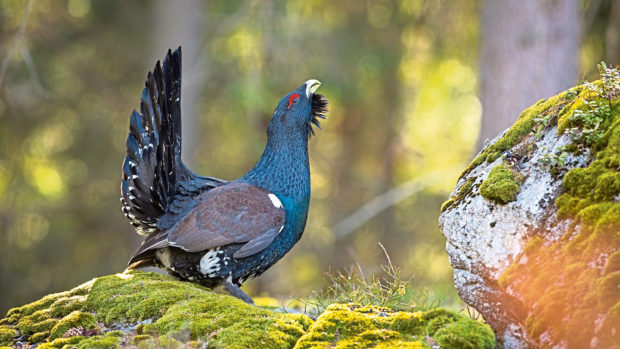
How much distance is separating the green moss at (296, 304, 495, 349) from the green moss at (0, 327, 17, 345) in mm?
1941

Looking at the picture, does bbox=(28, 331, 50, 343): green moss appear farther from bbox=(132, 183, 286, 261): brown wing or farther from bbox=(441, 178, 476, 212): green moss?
bbox=(441, 178, 476, 212): green moss

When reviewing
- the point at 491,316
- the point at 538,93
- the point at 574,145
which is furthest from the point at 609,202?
the point at 538,93

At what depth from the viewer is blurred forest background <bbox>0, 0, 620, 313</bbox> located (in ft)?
37.9

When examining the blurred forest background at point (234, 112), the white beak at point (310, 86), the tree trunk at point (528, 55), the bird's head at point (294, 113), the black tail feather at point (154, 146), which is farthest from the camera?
the blurred forest background at point (234, 112)

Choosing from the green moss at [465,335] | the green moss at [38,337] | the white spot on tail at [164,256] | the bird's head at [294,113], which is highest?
the bird's head at [294,113]

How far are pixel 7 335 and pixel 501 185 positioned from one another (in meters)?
3.18

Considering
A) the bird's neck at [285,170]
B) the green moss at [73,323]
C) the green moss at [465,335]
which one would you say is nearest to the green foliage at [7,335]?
the green moss at [73,323]

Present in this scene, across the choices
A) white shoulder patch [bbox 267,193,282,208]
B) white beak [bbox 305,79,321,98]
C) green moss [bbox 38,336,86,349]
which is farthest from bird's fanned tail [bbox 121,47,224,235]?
green moss [bbox 38,336,86,349]

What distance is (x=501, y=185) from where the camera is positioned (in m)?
3.50

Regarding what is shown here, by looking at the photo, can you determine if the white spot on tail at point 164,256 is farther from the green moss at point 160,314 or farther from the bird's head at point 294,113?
the bird's head at point 294,113

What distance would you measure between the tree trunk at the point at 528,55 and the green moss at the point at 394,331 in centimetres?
490

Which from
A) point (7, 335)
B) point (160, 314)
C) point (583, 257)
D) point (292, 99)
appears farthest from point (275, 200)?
point (583, 257)

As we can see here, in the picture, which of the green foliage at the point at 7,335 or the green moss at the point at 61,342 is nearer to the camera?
the green moss at the point at 61,342

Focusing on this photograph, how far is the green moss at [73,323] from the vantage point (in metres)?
3.83
